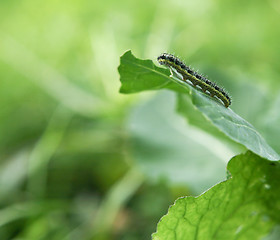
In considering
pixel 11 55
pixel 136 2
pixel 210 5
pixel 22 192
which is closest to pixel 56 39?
pixel 11 55

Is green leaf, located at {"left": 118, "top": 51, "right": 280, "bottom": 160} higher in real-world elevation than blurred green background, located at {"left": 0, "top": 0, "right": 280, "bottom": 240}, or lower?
lower

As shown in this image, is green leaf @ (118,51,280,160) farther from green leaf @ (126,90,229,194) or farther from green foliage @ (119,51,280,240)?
green leaf @ (126,90,229,194)

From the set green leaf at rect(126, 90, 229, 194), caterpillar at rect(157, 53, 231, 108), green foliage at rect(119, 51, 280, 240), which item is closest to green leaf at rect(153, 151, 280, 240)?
green foliage at rect(119, 51, 280, 240)

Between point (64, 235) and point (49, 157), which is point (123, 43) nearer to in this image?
point (49, 157)

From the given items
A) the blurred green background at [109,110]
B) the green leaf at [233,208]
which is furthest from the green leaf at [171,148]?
the green leaf at [233,208]

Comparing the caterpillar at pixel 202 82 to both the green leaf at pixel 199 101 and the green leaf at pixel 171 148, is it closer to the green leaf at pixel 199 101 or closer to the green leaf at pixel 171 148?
the green leaf at pixel 199 101

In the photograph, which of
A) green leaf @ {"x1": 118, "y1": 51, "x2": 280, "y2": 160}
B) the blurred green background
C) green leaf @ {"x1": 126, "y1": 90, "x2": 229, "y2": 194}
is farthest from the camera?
the blurred green background
